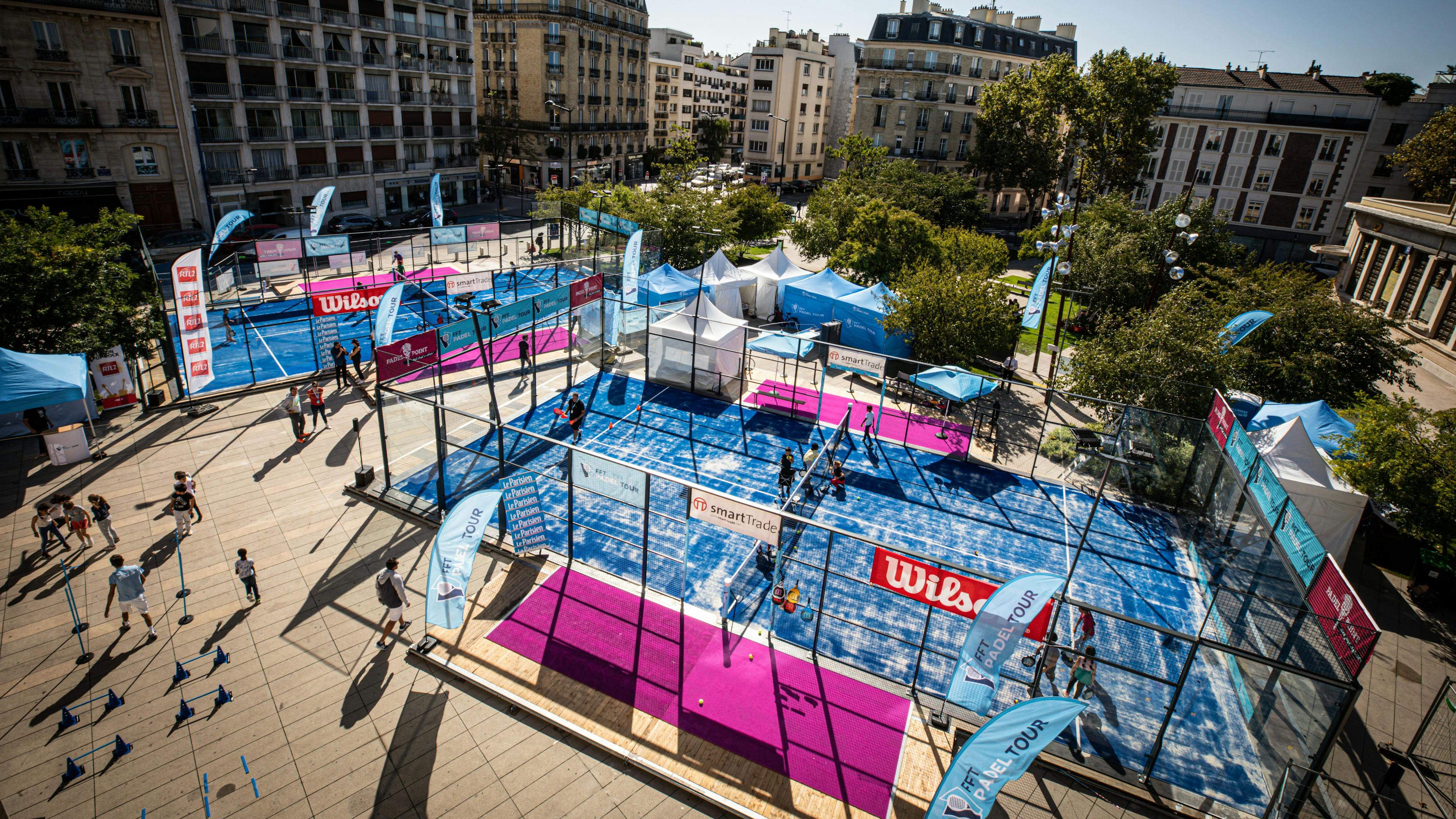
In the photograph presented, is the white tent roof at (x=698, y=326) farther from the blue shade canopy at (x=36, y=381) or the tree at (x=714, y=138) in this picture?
the tree at (x=714, y=138)

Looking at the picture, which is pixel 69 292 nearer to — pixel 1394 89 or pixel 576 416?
pixel 576 416

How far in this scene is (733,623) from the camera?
13500 mm

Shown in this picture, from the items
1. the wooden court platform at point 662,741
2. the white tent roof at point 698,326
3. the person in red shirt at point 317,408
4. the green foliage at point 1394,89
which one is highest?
the green foliage at point 1394,89

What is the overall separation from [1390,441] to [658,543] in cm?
1670

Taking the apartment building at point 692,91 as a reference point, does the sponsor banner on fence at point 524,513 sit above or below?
below

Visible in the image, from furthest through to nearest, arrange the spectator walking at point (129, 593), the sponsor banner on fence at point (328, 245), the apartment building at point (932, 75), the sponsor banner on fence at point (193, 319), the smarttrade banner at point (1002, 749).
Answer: the apartment building at point (932, 75) < the sponsor banner on fence at point (328, 245) < the sponsor banner on fence at point (193, 319) < the spectator walking at point (129, 593) < the smarttrade banner at point (1002, 749)

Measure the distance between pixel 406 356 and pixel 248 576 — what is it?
5.41 m

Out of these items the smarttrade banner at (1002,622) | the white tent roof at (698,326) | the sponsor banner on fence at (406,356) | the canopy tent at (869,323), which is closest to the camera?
the smarttrade banner at (1002,622)

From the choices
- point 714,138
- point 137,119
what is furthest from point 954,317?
point 714,138

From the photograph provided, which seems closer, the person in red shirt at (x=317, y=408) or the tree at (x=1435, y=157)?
the person in red shirt at (x=317, y=408)

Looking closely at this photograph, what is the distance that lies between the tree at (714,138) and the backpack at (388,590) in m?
90.2

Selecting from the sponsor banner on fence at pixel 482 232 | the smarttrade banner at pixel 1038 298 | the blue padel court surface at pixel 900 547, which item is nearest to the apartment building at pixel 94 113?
the sponsor banner on fence at pixel 482 232

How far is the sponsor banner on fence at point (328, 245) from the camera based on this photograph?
2816 centimetres

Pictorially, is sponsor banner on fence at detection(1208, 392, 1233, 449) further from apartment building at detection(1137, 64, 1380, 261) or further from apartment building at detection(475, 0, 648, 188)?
apartment building at detection(475, 0, 648, 188)
